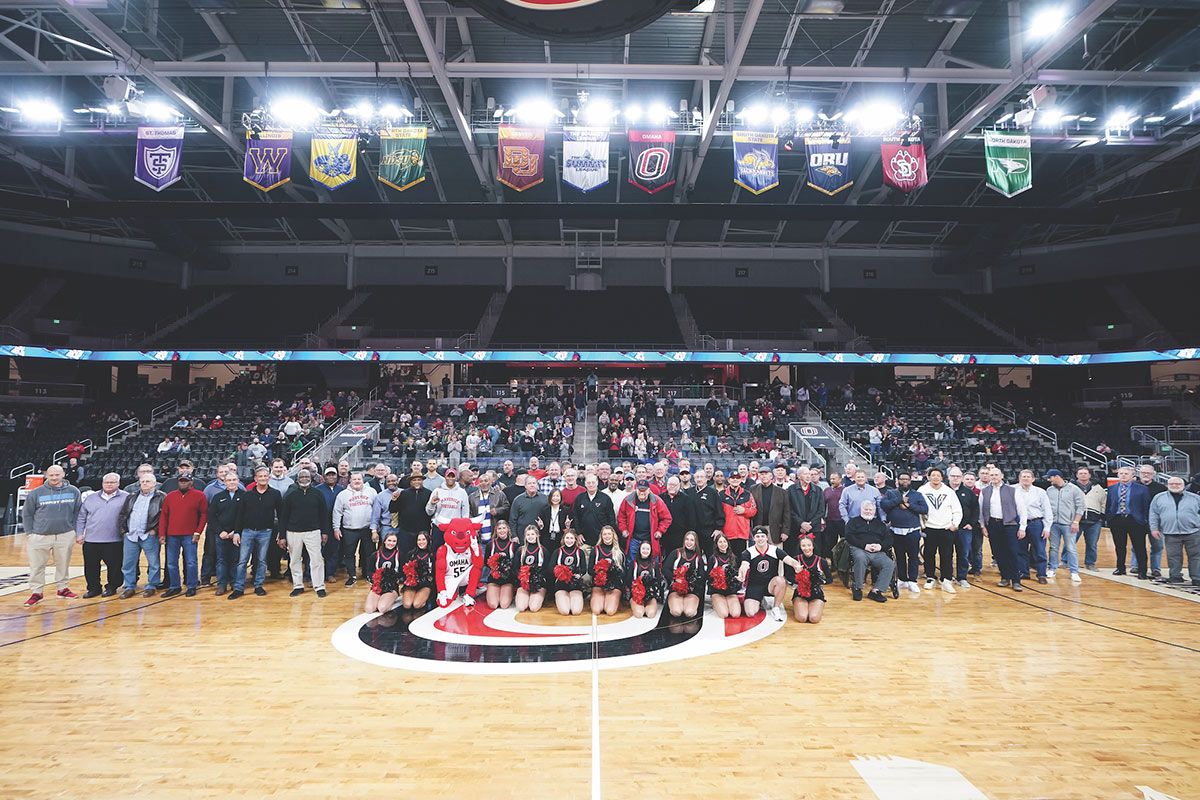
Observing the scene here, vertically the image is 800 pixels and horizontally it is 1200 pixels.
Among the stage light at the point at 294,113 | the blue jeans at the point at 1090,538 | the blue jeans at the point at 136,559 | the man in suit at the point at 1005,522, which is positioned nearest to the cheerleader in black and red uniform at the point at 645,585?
the man in suit at the point at 1005,522

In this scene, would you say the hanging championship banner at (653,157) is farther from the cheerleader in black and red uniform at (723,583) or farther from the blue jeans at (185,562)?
the blue jeans at (185,562)

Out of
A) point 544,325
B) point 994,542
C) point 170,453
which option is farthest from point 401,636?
point 544,325

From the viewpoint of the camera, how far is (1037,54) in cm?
1320

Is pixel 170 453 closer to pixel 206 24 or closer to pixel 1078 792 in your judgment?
pixel 206 24

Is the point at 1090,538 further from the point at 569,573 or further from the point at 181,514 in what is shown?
the point at 181,514

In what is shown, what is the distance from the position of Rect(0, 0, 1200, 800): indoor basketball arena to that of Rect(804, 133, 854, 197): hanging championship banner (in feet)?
0.42

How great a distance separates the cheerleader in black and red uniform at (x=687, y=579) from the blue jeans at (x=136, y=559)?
7.03m

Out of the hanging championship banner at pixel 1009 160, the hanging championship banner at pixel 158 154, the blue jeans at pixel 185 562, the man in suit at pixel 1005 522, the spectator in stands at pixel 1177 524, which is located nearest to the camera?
the blue jeans at pixel 185 562

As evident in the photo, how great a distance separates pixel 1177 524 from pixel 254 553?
13.4 metres

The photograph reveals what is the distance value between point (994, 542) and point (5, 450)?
27.4m

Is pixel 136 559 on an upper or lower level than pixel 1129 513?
lower

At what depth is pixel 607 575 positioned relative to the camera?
6.67 m

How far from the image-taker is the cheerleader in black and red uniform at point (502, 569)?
22.6 feet

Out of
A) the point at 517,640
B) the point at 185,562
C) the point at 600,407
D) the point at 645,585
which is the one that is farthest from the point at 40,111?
the point at 645,585
